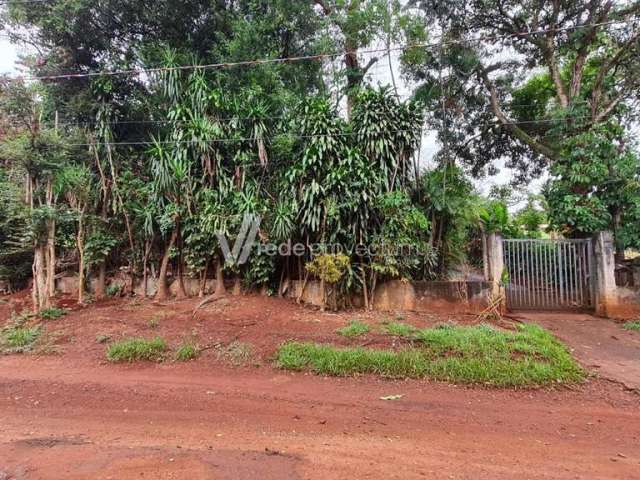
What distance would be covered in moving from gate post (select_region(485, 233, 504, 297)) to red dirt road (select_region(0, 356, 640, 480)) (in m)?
3.02

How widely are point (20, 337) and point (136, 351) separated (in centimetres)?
248

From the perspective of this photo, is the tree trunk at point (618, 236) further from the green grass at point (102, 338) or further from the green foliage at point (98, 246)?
the green foliage at point (98, 246)

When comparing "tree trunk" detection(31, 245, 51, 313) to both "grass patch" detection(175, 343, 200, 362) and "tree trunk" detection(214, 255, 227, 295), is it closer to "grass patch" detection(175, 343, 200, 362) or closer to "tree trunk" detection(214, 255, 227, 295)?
"tree trunk" detection(214, 255, 227, 295)

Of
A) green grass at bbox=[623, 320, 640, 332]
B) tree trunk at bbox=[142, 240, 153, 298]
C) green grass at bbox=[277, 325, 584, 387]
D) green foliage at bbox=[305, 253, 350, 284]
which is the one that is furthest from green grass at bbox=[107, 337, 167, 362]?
green grass at bbox=[623, 320, 640, 332]

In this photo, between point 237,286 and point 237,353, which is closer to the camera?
point 237,353

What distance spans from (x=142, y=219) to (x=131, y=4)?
17.2 feet

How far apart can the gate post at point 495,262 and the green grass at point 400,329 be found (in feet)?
8.01

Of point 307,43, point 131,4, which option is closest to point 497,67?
point 307,43

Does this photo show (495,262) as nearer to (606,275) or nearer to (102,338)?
(606,275)

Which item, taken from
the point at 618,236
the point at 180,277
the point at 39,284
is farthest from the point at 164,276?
the point at 618,236

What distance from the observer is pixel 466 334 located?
5.29m

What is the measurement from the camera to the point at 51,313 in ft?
22.1

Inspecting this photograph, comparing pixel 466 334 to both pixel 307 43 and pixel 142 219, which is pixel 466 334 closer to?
pixel 142 219

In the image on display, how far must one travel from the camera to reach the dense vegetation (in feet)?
22.6
